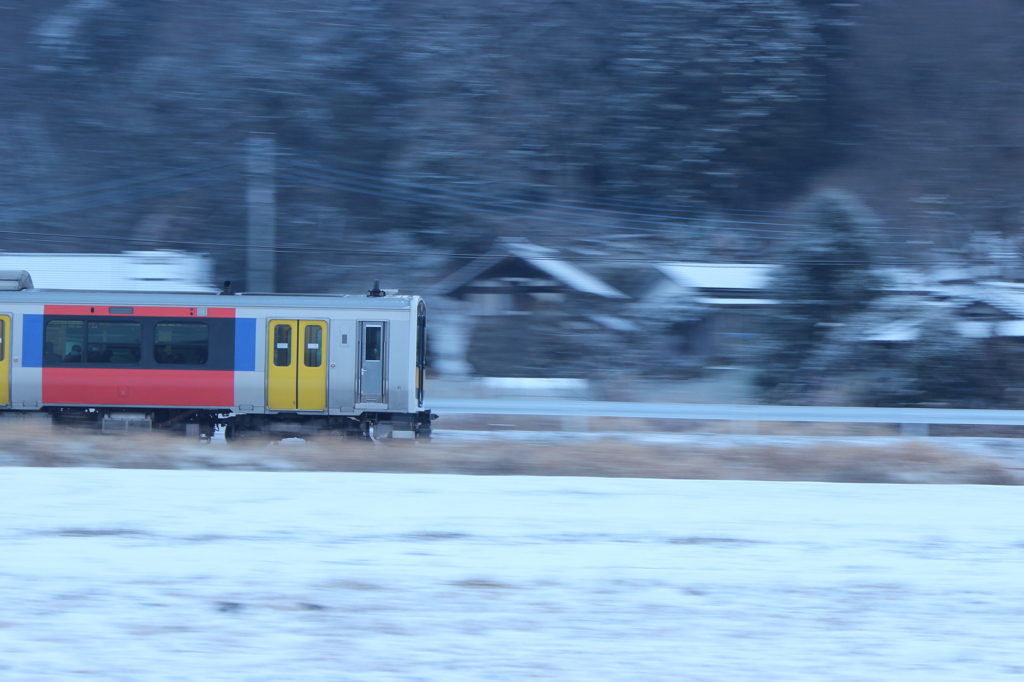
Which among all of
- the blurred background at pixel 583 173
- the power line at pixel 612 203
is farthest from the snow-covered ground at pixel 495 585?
the power line at pixel 612 203

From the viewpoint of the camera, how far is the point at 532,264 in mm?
31219

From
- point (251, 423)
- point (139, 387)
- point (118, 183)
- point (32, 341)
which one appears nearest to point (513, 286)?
point (251, 423)

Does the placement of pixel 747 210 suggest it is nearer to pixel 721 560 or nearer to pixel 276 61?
pixel 276 61

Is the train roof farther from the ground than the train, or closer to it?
farther from the ground

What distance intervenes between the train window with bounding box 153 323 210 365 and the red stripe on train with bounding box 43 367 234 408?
17 centimetres

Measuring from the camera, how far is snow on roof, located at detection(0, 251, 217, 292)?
28172mm

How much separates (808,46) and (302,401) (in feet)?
133

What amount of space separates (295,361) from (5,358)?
13.4ft

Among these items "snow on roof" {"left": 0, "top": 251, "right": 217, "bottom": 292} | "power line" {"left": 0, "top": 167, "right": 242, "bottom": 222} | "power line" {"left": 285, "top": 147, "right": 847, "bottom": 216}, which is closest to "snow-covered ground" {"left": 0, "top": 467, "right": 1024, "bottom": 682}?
"snow on roof" {"left": 0, "top": 251, "right": 217, "bottom": 292}

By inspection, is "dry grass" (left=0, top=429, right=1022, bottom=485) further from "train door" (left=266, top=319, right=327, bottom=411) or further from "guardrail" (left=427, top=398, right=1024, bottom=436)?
"guardrail" (left=427, top=398, right=1024, bottom=436)

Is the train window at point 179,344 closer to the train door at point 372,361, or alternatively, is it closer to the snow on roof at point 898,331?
the train door at point 372,361

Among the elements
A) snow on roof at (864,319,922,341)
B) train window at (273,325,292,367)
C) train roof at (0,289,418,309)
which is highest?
train roof at (0,289,418,309)

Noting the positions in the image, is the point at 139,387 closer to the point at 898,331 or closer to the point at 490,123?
the point at 898,331

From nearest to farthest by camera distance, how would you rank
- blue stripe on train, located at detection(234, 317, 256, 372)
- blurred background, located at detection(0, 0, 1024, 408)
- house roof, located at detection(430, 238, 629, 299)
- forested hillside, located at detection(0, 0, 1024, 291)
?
blue stripe on train, located at detection(234, 317, 256, 372) < blurred background, located at detection(0, 0, 1024, 408) < house roof, located at detection(430, 238, 629, 299) < forested hillside, located at detection(0, 0, 1024, 291)
